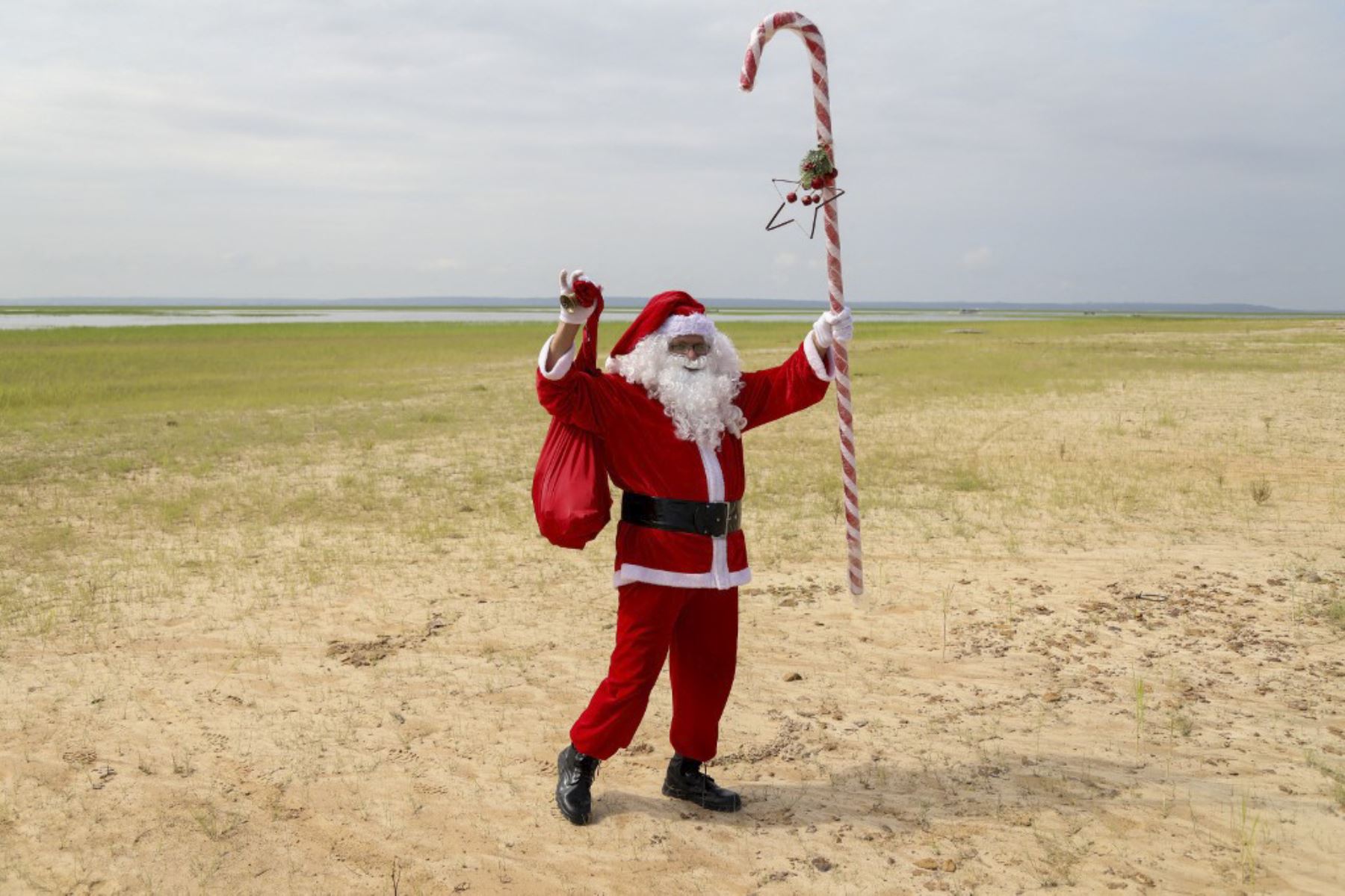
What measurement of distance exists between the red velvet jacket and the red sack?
83 mm

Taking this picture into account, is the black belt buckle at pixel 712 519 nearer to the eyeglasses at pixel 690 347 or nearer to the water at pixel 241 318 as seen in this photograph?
the eyeglasses at pixel 690 347

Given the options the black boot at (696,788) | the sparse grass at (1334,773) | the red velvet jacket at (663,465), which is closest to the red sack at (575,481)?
the red velvet jacket at (663,465)

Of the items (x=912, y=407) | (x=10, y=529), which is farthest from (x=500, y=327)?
(x=10, y=529)

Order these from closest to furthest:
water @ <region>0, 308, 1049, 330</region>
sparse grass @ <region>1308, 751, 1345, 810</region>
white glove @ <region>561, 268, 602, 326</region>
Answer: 1. white glove @ <region>561, 268, 602, 326</region>
2. sparse grass @ <region>1308, 751, 1345, 810</region>
3. water @ <region>0, 308, 1049, 330</region>

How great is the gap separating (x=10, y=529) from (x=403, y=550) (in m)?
3.98

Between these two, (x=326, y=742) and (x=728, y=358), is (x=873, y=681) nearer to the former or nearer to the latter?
(x=728, y=358)

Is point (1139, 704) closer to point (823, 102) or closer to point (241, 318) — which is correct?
point (823, 102)

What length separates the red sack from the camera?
4121 mm

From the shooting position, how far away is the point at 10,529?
9812mm

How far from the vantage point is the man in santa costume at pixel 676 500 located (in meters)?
4.25

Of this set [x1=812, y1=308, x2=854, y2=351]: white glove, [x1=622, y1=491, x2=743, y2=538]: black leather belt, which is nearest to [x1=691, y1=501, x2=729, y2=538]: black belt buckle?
[x1=622, y1=491, x2=743, y2=538]: black leather belt

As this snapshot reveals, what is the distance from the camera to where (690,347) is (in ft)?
14.6

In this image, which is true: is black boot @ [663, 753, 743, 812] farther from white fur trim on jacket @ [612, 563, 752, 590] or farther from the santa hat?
the santa hat

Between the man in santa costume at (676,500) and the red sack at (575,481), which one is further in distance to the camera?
the man in santa costume at (676,500)
